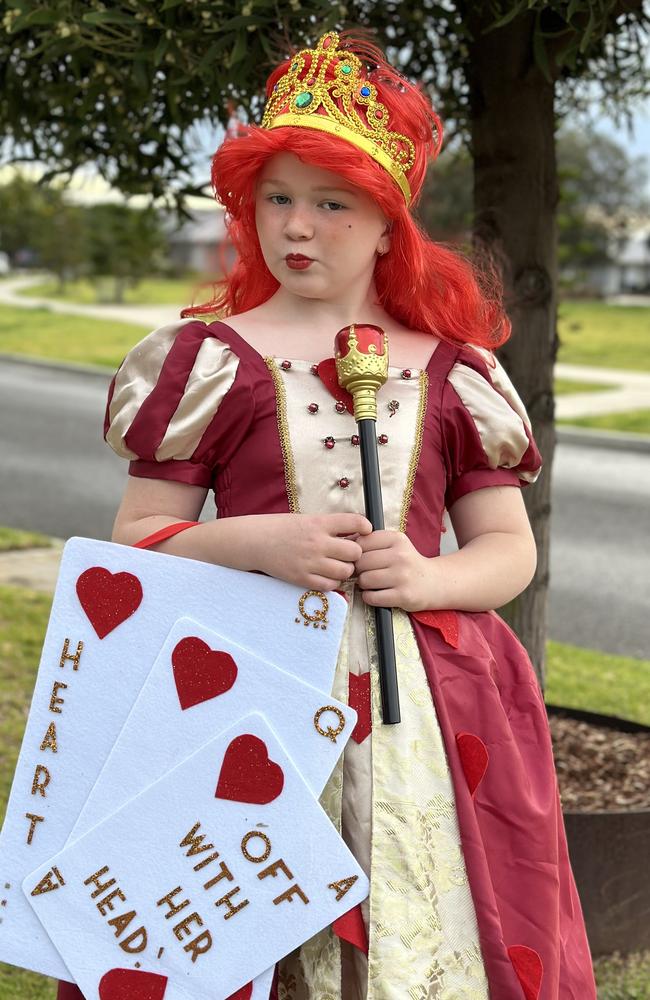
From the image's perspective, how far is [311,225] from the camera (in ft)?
6.48

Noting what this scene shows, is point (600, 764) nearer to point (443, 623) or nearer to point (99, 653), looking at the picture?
point (443, 623)

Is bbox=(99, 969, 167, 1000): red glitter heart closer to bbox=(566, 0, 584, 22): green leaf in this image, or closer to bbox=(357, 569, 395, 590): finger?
bbox=(357, 569, 395, 590): finger

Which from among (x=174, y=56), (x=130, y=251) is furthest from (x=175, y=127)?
(x=130, y=251)

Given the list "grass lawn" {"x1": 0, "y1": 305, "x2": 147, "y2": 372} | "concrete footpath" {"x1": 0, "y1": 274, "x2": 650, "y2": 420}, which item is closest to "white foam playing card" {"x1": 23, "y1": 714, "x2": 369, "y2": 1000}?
"concrete footpath" {"x1": 0, "y1": 274, "x2": 650, "y2": 420}

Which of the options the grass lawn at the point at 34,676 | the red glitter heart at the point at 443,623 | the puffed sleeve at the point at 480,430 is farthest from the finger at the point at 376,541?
the grass lawn at the point at 34,676

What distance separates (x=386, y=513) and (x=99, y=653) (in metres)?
0.48

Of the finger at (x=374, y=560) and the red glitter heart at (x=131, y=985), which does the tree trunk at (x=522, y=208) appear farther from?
the red glitter heart at (x=131, y=985)

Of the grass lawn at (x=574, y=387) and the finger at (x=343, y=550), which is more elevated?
the finger at (x=343, y=550)

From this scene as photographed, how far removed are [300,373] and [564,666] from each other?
12.2 feet

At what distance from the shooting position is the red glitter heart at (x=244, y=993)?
1.81 meters

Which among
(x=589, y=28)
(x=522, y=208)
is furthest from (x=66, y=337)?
(x=589, y=28)

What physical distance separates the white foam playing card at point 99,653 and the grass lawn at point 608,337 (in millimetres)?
12145

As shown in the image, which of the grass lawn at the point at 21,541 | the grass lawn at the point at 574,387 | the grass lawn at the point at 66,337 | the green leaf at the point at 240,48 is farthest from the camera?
the grass lawn at the point at 66,337

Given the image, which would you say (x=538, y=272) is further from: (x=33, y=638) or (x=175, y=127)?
(x=33, y=638)
